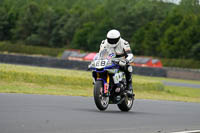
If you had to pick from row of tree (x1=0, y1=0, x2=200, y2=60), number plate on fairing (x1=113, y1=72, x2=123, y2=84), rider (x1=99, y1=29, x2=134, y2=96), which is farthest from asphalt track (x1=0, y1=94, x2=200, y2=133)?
row of tree (x1=0, y1=0, x2=200, y2=60)

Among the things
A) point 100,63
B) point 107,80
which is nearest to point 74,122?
point 100,63

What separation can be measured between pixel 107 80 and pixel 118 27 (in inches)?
3322

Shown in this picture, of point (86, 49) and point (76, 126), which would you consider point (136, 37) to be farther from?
point (76, 126)

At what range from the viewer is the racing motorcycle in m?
9.82

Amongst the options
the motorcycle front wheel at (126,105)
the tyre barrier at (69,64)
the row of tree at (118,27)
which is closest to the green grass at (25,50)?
the row of tree at (118,27)

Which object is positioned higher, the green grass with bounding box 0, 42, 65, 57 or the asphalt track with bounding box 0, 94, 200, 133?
the asphalt track with bounding box 0, 94, 200, 133

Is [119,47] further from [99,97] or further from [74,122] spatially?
[74,122]

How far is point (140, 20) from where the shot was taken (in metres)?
97.2

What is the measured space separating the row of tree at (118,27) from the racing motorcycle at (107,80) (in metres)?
62.0

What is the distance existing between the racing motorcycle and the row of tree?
203ft

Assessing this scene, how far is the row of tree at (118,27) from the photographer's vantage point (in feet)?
246

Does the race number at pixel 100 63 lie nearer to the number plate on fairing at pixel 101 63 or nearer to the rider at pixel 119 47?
the number plate on fairing at pixel 101 63

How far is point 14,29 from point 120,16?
76.0 ft

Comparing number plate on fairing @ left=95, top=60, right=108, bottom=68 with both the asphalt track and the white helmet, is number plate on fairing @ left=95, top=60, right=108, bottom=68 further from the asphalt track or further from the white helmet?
the asphalt track
